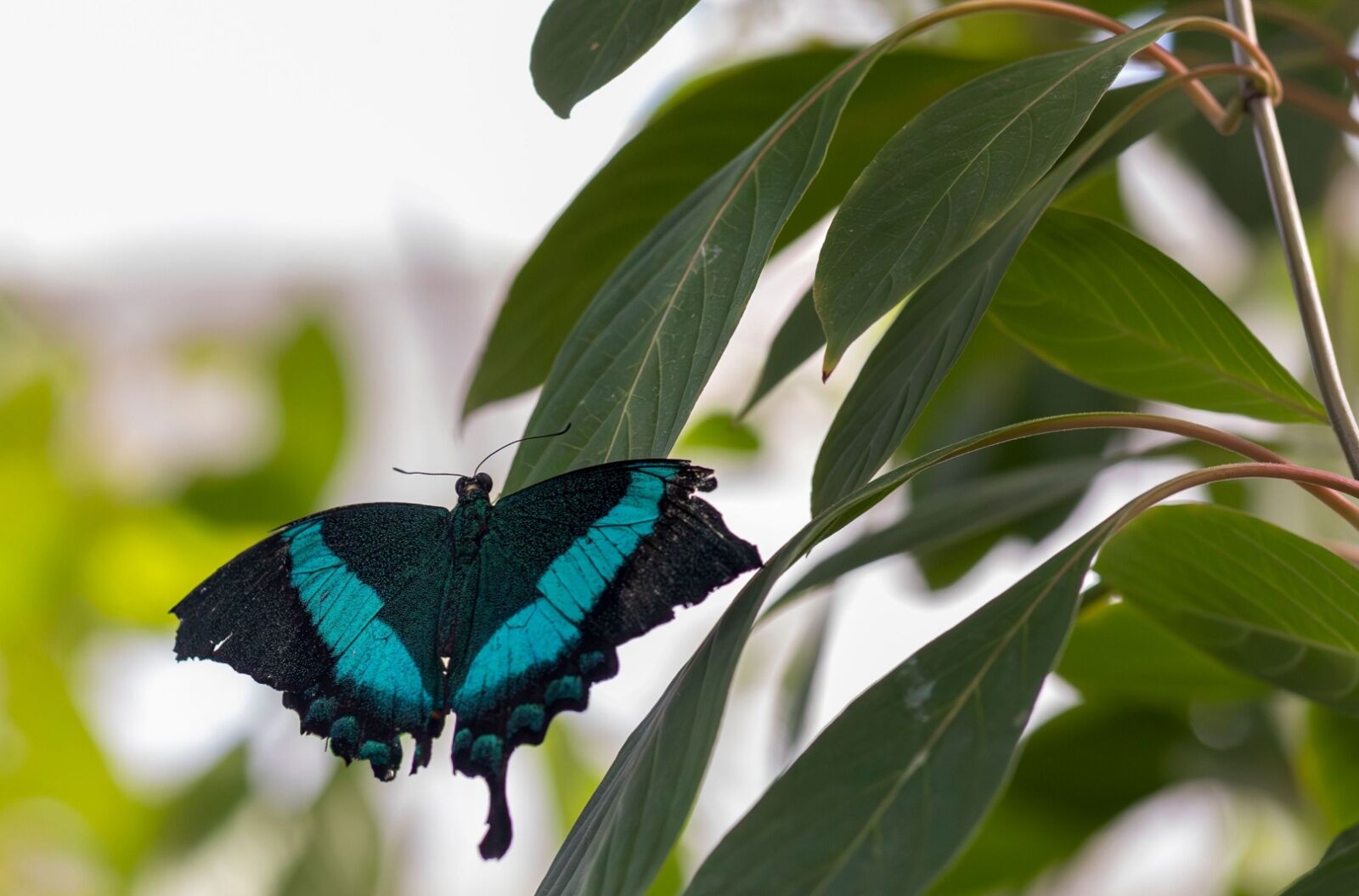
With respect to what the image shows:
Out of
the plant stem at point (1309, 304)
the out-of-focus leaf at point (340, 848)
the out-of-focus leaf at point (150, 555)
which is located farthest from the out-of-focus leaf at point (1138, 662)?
the out-of-focus leaf at point (150, 555)

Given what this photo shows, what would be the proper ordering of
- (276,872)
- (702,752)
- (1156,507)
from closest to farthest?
1. (702,752)
2. (1156,507)
3. (276,872)

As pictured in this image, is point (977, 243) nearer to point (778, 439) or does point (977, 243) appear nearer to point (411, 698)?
point (411, 698)

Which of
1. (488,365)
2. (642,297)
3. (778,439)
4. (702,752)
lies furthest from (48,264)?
(702,752)

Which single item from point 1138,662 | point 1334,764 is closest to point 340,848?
point 1138,662

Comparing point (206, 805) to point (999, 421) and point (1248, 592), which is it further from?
point (1248, 592)

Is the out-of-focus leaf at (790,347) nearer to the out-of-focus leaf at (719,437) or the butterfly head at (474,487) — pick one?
the butterfly head at (474,487)

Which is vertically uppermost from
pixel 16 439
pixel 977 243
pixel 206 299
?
pixel 206 299

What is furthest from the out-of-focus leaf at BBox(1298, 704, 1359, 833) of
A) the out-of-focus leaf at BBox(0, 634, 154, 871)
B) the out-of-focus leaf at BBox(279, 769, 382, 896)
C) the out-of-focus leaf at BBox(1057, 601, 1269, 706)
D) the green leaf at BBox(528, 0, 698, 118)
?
the out-of-focus leaf at BBox(0, 634, 154, 871)

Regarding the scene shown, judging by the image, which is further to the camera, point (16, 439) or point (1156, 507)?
point (16, 439)

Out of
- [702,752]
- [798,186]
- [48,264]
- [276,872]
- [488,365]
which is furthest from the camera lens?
[48,264]
